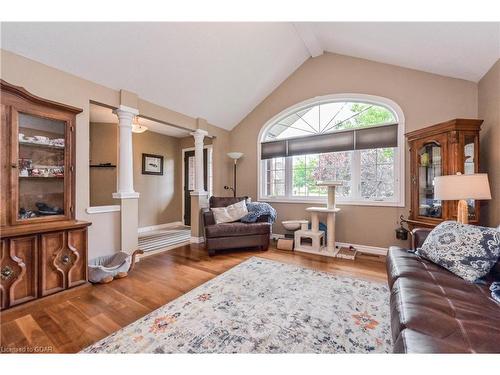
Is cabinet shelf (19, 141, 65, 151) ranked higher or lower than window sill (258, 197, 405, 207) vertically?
higher

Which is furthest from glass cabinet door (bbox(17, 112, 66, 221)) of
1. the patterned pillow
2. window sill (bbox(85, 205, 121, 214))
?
the patterned pillow

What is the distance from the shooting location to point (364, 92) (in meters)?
3.32

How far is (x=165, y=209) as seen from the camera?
5402 mm

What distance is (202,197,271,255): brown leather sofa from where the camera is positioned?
10.4ft

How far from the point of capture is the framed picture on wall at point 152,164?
4891 mm

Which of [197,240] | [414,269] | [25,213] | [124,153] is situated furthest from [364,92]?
[25,213]

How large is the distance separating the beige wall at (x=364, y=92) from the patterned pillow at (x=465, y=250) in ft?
5.23

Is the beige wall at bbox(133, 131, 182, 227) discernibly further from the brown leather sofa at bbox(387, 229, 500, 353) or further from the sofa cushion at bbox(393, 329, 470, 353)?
the sofa cushion at bbox(393, 329, 470, 353)

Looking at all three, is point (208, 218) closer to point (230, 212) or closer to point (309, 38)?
point (230, 212)

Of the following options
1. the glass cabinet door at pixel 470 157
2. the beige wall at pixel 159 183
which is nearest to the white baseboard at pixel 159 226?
the beige wall at pixel 159 183

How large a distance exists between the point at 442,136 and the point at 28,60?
14.3 ft

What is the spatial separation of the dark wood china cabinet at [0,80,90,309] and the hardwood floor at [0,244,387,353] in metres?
0.19

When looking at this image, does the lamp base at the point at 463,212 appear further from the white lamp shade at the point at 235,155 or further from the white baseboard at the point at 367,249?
the white lamp shade at the point at 235,155

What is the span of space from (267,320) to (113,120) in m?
4.52
